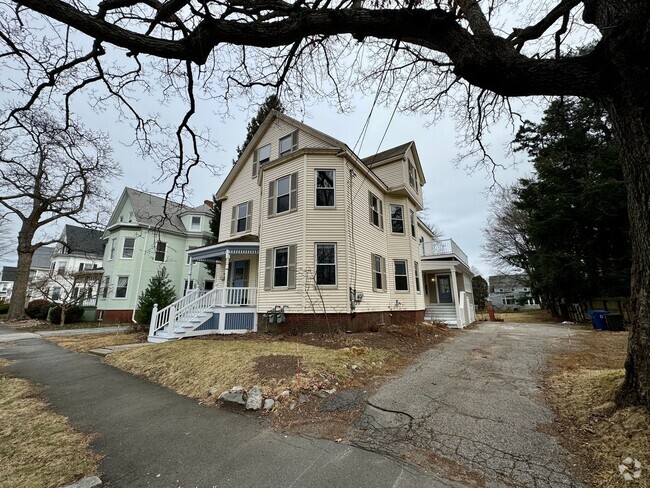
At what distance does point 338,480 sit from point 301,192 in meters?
9.78

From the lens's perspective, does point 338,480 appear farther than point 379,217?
No

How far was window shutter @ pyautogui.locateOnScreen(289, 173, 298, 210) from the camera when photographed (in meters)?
11.6

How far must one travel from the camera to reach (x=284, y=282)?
11109mm

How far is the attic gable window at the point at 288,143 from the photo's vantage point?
532 inches

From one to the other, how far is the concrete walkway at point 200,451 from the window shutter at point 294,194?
7659 mm

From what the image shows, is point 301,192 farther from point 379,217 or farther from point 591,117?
point 591,117

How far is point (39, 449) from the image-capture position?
3568mm

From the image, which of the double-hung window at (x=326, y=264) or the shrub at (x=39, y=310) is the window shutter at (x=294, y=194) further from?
the shrub at (x=39, y=310)

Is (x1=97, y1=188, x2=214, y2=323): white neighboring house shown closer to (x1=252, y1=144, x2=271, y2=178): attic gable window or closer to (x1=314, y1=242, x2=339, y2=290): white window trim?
(x1=252, y1=144, x2=271, y2=178): attic gable window

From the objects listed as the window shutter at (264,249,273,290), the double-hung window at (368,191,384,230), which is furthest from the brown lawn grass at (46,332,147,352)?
the double-hung window at (368,191,384,230)

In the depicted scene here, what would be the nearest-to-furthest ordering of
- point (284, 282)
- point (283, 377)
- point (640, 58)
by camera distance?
point (640, 58) < point (283, 377) < point (284, 282)

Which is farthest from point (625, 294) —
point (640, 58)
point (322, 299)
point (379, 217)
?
point (640, 58)

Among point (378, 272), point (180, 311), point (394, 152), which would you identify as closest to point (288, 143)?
point (394, 152)

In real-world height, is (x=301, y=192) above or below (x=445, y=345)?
above
